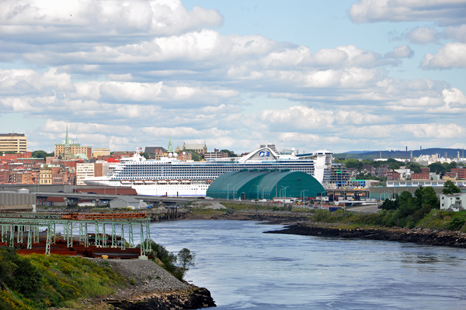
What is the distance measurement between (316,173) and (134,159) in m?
43.5

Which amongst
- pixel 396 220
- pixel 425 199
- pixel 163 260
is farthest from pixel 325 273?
pixel 425 199

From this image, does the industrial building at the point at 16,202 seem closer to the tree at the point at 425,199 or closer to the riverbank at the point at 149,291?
the riverbank at the point at 149,291

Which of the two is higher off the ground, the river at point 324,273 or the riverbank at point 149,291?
the riverbank at point 149,291

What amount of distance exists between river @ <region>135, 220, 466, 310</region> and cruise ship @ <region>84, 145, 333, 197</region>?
281 feet

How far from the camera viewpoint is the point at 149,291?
32.1 m

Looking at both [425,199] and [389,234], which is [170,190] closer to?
[425,199]

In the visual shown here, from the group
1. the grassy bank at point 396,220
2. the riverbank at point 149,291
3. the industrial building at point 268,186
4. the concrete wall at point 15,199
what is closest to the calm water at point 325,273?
the riverbank at point 149,291

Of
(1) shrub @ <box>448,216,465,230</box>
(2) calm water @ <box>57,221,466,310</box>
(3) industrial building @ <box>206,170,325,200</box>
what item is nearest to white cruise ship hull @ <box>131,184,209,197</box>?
(3) industrial building @ <box>206,170,325,200</box>

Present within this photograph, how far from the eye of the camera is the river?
3938cm

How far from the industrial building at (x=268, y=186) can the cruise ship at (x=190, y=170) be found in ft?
37.8

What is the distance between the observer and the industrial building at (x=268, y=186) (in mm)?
143375

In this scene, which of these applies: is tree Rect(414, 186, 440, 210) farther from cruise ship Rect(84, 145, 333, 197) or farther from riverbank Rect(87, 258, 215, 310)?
cruise ship Rect(84, 145, 333, 197)

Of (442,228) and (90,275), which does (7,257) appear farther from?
(442,228)

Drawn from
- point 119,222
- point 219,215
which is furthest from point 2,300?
point 219,215
